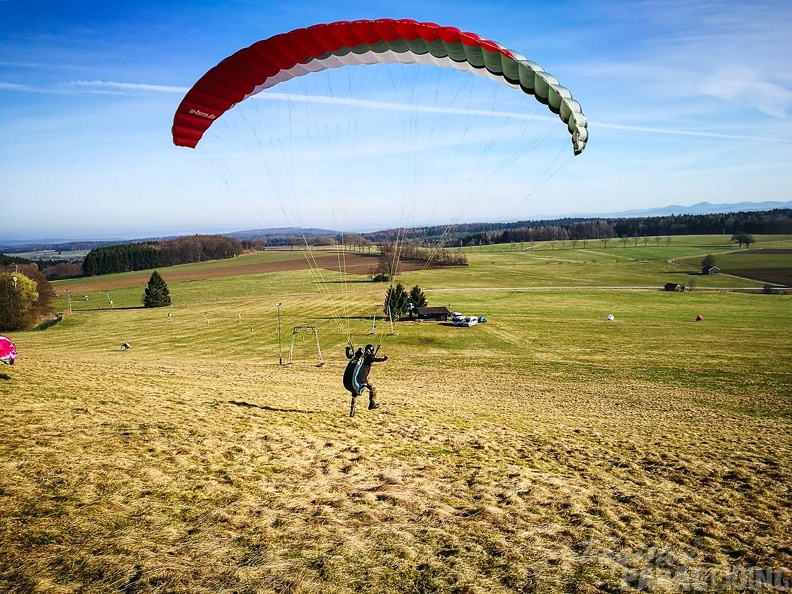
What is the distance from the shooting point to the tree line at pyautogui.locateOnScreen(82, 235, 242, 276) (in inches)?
4109

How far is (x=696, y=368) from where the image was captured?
26.6 metres

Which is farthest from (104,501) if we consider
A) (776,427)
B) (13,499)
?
(776,427)

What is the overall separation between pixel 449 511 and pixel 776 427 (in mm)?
13604

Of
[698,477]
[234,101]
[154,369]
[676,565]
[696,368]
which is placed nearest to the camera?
[676,565]

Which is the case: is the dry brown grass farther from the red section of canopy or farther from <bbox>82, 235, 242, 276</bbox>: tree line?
<bbox>82, 235, 242, 276</bbox>: tree line

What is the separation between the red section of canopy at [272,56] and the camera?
30.8 ft

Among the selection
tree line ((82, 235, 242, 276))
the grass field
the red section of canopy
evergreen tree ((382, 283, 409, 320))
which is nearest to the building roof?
evergreen tree ((382, 283, 409, 320))

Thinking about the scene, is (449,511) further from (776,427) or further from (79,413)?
(776,427)

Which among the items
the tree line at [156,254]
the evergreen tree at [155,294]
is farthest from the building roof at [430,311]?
the tree line at [156,254]

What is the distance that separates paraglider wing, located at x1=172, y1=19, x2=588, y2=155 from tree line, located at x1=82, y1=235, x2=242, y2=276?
112m

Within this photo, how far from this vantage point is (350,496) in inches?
314

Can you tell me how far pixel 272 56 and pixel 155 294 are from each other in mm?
56284

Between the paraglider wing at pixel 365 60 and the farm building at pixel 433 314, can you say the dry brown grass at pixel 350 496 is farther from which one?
the farm building at pixel 433 314

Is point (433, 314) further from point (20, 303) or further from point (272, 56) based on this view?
point (20, 303)
